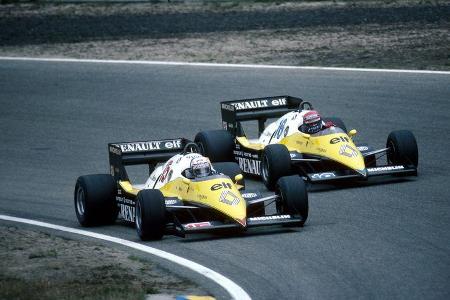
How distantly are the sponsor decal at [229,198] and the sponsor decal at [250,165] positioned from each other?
4.24 metres

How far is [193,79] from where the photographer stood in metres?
28.8

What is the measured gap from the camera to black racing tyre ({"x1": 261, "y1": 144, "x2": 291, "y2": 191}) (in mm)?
17672

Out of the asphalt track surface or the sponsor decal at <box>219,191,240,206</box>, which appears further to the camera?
the sponsor decal at <box>219,191,240,206</box>

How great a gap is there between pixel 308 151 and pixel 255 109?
2.43 metres

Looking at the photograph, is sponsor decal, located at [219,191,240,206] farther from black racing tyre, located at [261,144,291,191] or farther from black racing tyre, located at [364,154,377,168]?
black racing tyre, located at [364,154,377,168]

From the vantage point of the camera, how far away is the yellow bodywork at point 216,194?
14.4 metres

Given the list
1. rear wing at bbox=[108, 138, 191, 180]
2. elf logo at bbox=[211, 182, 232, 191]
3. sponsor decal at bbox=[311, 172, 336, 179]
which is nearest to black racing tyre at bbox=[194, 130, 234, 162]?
sponsor decal at bbox=[311, 172, 336, 179]

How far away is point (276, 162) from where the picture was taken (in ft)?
58.0

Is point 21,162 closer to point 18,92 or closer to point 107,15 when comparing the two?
point 18,92

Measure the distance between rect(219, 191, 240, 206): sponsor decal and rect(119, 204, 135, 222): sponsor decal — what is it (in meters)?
1.47

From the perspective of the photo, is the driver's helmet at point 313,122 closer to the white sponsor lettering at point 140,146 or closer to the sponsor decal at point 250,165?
the sponsor decal at point 250,165

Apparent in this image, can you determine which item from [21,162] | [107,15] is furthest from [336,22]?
[21,162]

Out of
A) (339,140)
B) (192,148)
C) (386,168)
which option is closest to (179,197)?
(192,148)

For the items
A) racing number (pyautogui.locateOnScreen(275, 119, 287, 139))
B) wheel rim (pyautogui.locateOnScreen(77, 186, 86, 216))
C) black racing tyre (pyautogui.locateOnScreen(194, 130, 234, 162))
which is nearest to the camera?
wheel rim (pyautogui.locateOnScreen(77, 186, 86, 216))
